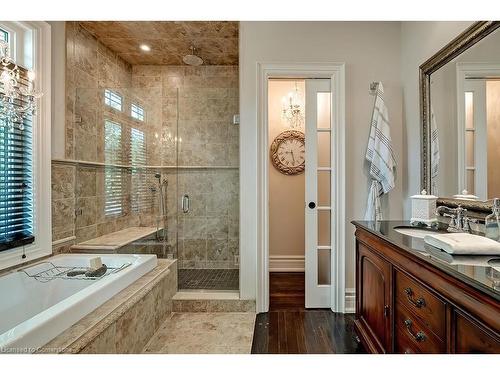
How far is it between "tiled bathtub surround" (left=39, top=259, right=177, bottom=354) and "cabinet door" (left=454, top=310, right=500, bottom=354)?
4.95 ft

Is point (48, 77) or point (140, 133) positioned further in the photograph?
point (140, 133)

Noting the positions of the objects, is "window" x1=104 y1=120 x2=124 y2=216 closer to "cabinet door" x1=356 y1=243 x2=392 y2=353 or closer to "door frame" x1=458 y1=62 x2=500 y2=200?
"cabinet door" x1=356 y1=243 x2=392 y2=353

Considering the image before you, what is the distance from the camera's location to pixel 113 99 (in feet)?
9.46

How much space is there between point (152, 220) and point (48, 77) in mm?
1612

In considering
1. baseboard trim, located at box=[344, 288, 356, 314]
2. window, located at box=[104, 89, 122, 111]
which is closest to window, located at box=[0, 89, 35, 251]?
window, located at box=[104, 89, 122, 111]

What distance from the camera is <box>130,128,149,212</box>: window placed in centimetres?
299

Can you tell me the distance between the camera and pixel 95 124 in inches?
110

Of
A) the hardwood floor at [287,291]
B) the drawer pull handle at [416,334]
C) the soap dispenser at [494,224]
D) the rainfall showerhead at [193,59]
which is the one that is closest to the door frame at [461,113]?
the soap dispenser at [494,224]

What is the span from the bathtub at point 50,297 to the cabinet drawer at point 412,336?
160cm

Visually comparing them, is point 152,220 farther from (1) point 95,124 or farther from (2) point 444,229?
(2) point 444,229

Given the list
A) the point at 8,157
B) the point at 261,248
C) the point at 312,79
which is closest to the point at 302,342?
the point at 261,248

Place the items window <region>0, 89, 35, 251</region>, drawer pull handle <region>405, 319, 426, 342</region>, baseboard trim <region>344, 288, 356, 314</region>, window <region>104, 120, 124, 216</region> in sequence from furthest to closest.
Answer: window <region>104, 120, 124, 216</region>, baseboard trim <region>344, 288, 356, 314</region>, window <region>0, 89, 35, 251</region>, drawer pull handle <region>405, 319, 426, 342</region>

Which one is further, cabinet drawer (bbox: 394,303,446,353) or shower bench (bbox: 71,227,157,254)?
shower bench (bbox: 71,227,157,254)

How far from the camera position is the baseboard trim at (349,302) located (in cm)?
244
